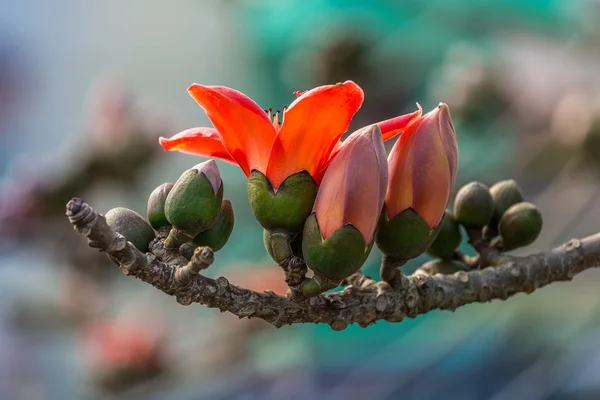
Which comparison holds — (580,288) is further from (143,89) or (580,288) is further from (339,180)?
(339,180)

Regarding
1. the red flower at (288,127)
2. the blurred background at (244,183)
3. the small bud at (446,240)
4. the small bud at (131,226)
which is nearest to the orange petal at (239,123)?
the red flower at (288,127)

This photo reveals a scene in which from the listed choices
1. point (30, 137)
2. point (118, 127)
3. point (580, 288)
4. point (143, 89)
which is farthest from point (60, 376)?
point (580, 288)

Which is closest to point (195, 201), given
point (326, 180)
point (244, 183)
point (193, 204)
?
point (193, 204)

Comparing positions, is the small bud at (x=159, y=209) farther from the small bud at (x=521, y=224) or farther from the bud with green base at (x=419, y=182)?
the small bud at (x=521, y=224)

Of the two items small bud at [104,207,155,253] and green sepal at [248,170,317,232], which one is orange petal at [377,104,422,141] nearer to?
green sepal at [248,170,317,232]

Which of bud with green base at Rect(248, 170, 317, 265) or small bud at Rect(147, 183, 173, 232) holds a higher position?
small bud at Rect(147, 183, 173, 232)

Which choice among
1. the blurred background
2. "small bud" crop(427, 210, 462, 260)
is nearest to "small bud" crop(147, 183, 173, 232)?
"small bud" crop(427, 210, 462, 260)

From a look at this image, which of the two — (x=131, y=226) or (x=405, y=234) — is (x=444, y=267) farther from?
(x=131, y=226)
